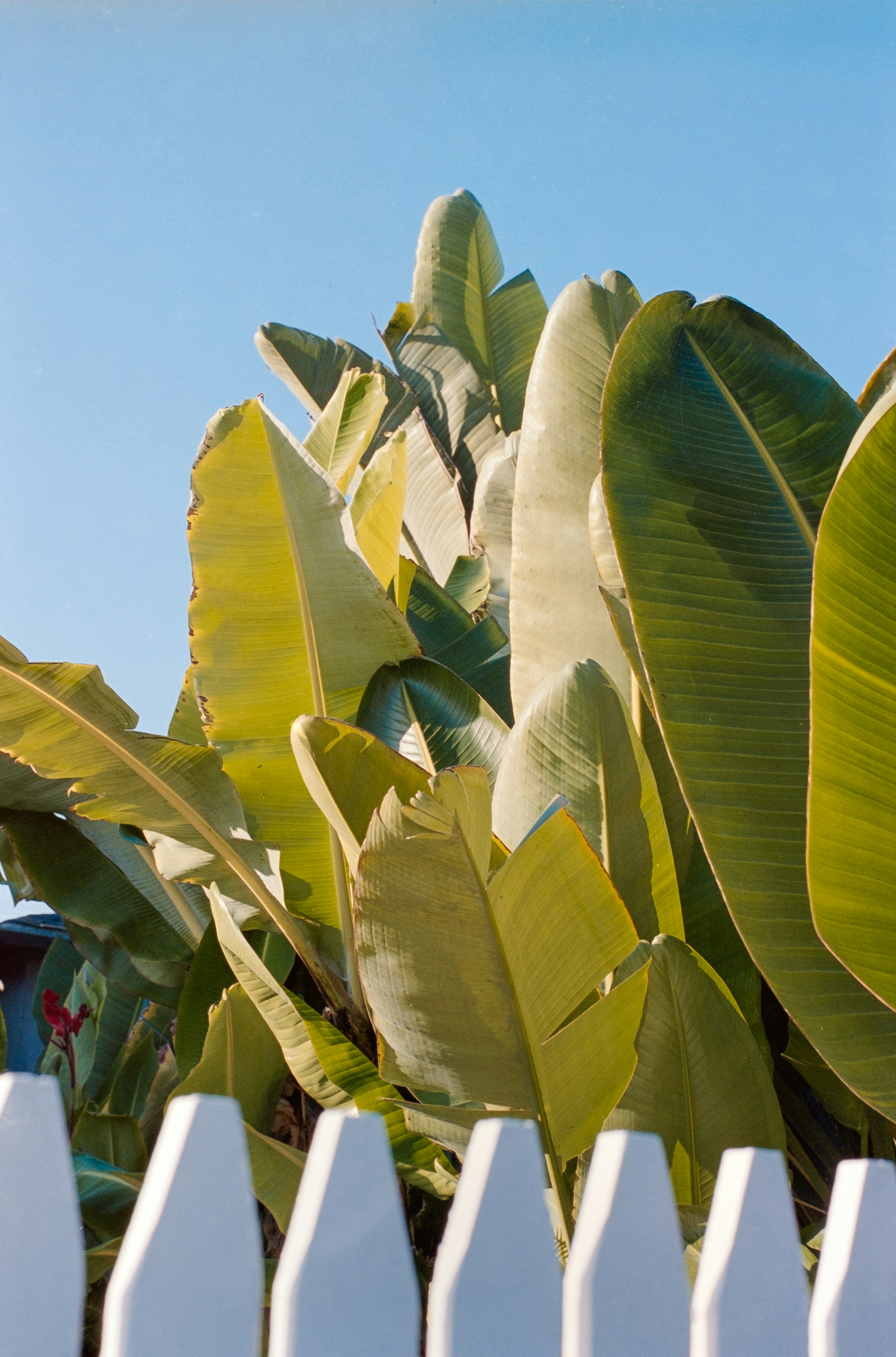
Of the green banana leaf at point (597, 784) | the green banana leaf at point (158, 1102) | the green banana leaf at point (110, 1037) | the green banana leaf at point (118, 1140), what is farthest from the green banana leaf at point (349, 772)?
the green banana leaf at point (110, 1037)

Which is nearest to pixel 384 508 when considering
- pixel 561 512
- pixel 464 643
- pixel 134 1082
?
pixel 561 512

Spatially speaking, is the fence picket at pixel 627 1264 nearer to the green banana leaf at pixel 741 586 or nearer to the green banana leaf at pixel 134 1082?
the green banana leaf at pixel 741 586

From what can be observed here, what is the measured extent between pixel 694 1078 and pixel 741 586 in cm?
57

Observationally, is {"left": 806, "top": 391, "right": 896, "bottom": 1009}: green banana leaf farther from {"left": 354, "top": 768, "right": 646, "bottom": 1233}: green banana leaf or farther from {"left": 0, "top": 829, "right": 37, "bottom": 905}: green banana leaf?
{"left": 0, "top": 829, "right": 37, "bottom": 905}: green banana leaf

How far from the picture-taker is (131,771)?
1422mm

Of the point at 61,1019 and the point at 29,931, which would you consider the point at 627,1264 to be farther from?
the point at 29,931

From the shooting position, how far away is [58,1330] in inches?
21.6

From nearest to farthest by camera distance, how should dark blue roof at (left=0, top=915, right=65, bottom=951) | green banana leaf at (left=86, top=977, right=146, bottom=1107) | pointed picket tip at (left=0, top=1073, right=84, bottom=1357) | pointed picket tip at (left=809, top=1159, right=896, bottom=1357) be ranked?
pointed picket tip at (left=0, top=1073, right=84, bottom=1357), pointed picket tip at (left=809, top=1159, right=896, bottom=1357), green banana leaf at (left=86, top=977, right=146, bottom=1107), dark blue roof at (left=0, top=915, right=65, bottom=951)

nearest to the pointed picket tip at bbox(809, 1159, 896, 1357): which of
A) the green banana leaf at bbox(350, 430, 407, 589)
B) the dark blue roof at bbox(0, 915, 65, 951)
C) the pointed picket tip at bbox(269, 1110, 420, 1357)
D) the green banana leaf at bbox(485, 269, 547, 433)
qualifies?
the pointed picket tip at bbox(269, 1110, 420, 1357)

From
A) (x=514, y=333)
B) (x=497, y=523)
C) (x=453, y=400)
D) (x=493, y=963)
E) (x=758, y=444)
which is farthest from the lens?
(x=514, y=333)

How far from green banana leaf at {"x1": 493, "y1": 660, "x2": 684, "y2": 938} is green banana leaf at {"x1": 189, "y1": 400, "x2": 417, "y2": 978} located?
320 millimetres

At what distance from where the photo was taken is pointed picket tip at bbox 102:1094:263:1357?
55 cm

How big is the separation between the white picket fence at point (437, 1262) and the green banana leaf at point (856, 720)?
387 mm

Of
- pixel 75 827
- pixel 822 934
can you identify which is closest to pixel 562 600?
pixel 822 934
